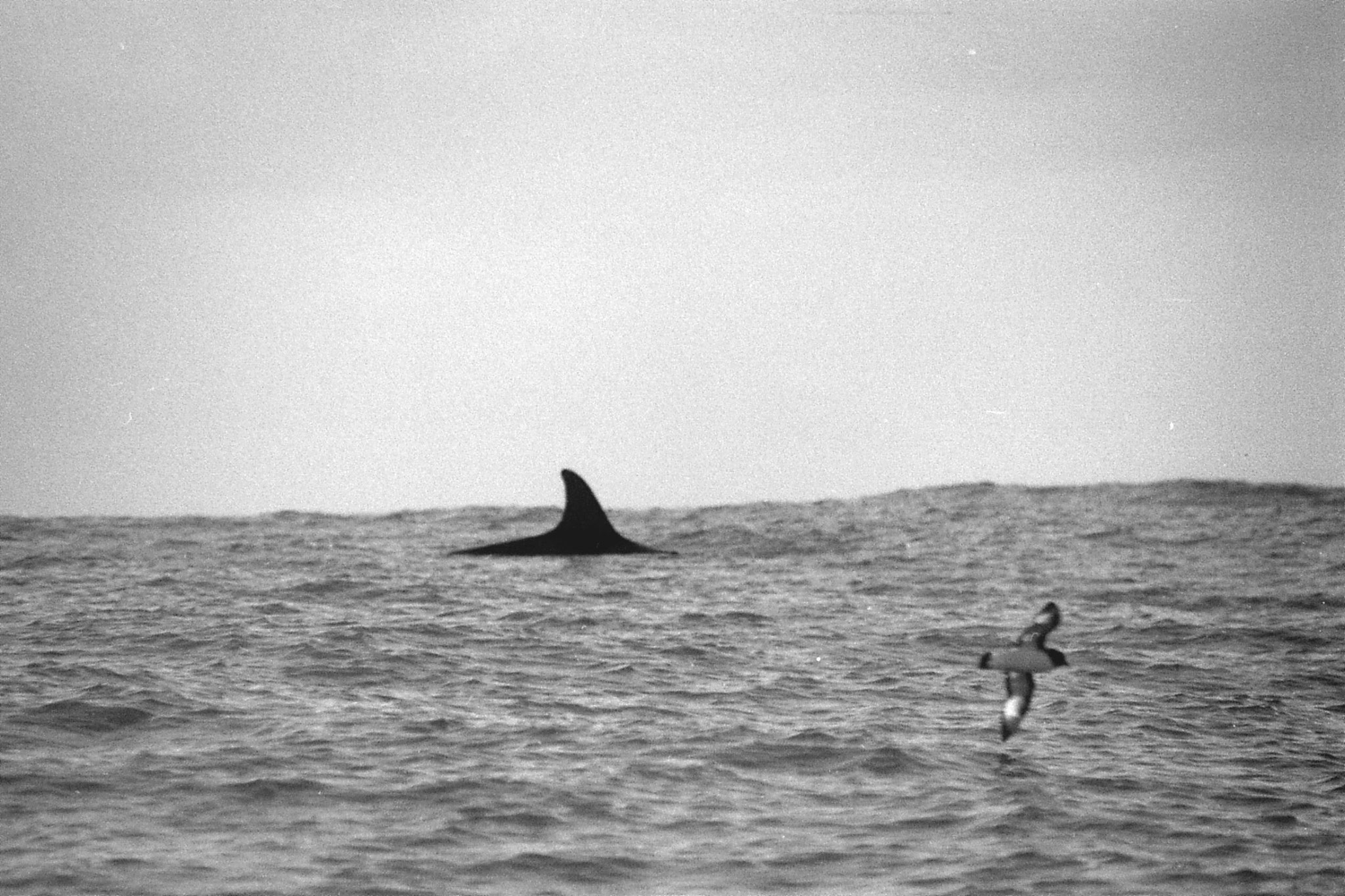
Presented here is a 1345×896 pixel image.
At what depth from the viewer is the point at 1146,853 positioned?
12.7 m

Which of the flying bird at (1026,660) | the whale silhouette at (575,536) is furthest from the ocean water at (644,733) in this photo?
the whale silhouette at (575,536)

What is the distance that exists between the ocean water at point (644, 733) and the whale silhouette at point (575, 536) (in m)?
1.46

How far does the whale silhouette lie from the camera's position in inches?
1272

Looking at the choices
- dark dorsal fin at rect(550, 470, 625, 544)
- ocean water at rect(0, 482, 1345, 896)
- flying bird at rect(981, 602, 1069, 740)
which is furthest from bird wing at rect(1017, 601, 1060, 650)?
dark dorsal fin at rect(550, 470, 625, 544)

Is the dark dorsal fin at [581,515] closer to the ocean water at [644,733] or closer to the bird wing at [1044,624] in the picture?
the ocean water at [644,733]

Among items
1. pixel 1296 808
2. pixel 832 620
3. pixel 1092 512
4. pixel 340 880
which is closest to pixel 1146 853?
pixel 1296 808

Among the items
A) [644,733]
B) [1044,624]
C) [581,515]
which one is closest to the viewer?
[1044,624]

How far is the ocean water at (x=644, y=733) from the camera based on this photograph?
12.2 meters

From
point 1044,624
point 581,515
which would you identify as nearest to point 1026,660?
point 1044,624

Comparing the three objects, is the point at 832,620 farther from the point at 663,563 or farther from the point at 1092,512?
the point at 1092,512

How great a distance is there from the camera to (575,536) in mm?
32781

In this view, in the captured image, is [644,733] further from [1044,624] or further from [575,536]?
[575,536]

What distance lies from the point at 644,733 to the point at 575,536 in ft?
55.7

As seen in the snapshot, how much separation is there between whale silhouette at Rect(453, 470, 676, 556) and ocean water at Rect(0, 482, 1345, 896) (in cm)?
146
